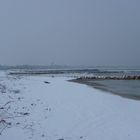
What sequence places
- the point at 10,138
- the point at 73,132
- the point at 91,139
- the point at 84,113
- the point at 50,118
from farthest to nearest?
the point at 84,113 → the point at 50,118 → the point at 73,132 → the point at 91,139 → the point at 10,138

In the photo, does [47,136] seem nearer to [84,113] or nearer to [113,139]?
[113,139]

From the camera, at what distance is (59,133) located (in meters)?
8.84

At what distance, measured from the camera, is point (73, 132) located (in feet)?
29.9

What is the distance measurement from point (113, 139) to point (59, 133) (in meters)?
1.57

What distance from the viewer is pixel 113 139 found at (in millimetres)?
8656

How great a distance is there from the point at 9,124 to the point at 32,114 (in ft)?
7.61

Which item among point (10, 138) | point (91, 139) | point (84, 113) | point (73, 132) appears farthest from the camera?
point (84, 113)

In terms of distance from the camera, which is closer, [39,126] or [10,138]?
[10,138]

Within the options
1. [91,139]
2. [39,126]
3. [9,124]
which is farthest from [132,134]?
[9,124]

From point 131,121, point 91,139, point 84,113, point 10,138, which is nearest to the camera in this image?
point 10,138

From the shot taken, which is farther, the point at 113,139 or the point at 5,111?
the point at 5,111

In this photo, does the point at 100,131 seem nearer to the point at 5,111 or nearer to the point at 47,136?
the point at 47,136

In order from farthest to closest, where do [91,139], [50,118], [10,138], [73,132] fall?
[50,118] → [73,132] → [91,139] → [10,138]

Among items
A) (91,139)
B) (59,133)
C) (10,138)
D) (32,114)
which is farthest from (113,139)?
(32,114)
